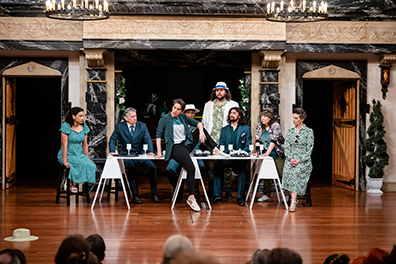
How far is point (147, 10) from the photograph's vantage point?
8172mm

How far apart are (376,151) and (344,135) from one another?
34.4 inches

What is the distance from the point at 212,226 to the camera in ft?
19.5

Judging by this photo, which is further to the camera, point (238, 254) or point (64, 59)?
point (64, 59)

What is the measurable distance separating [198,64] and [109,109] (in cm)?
175

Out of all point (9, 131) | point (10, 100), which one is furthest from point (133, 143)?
point (10, 100)

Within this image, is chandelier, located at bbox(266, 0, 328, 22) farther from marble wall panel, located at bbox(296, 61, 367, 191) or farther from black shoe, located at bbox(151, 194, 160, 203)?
black shoe, located at bbox(151, 194, 160, 203)

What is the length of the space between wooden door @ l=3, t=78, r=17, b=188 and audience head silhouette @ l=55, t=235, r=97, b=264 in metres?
7.03

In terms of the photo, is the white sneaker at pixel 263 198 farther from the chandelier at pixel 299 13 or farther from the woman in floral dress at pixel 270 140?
the chandelier at pixel 299 13

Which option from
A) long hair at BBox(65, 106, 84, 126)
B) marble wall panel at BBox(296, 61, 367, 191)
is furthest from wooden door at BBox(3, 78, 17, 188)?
marble wall panel at BBox(296, 61, 367, 191)

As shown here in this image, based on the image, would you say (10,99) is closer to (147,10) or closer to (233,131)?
(147,10)

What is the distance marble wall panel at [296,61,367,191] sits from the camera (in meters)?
8.92

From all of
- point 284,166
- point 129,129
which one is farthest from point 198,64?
point 284,166

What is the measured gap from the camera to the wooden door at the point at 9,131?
8867 mm

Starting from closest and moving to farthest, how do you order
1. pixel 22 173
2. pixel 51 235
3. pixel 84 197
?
pixel 51 235
pixel 84 197
pixel 22 173
